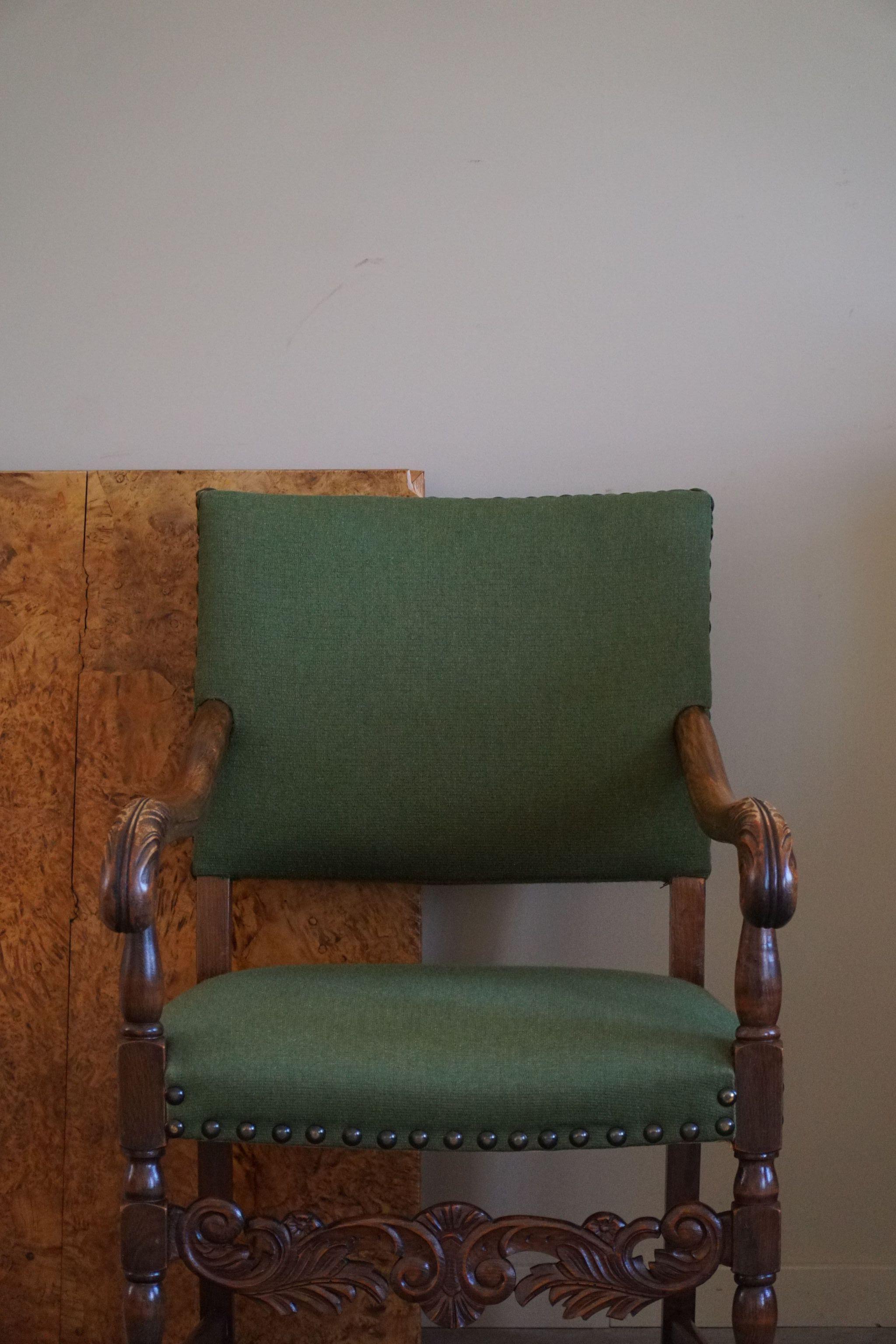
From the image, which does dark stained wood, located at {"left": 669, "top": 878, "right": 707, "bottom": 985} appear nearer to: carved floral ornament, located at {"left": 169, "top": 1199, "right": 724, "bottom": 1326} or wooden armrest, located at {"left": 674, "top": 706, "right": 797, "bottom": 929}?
wooden armrest, located at {"left": 674, "top": 706, "right": 797, "bottom": 929}

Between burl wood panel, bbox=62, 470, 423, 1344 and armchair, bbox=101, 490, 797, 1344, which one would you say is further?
burl wood panel, bbox=62, 470, 423, 1344

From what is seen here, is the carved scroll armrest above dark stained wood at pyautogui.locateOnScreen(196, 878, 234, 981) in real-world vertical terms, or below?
above

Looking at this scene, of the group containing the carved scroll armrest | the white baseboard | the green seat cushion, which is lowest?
the white baseboard

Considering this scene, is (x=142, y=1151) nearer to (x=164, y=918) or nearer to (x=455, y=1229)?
(x=455, y=1229)

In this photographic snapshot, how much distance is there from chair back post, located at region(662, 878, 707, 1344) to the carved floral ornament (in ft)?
1.01

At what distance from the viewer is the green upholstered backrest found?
1406mm

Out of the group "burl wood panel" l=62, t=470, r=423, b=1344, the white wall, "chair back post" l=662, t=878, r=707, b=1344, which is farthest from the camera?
the white wall

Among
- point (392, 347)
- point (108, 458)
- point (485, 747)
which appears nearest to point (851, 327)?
point (392, 347)

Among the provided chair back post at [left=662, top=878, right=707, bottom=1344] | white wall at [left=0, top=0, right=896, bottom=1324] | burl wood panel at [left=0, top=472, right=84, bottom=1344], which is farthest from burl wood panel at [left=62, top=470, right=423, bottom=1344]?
chair back post at [left=662, top=878, right=707, bottom=1344]

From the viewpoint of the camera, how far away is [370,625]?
1456mm

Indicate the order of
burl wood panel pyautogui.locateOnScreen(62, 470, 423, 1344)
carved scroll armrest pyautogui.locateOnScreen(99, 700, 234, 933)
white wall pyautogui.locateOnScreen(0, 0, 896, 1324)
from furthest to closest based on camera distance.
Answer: white wall pyautogui.locateOnScreen(0, 0, 896, 1324)
burl wood panel pyautogui.locateOnScreen(62, 470, 423, 1344)
carved scroll armrest pyautogui.locateOnScreen(99, 700, 234, 933)

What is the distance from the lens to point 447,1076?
998 millimetres

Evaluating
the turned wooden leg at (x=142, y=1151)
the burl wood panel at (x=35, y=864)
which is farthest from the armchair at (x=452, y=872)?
the burl wood panel at (x=35, y=864)

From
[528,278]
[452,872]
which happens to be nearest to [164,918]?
[452,872]
